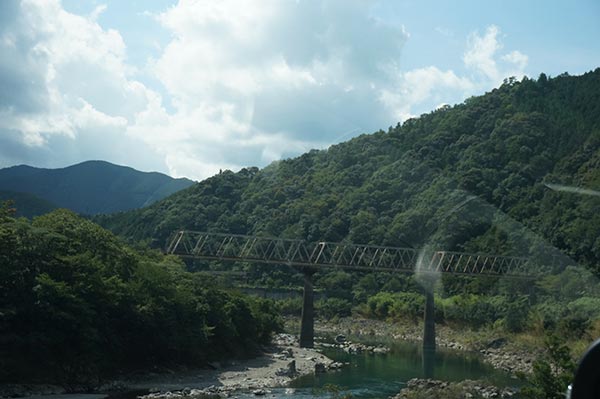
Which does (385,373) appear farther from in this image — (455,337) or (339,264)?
(455,337)

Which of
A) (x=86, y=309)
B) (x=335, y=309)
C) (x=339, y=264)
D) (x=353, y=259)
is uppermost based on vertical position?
(x=353, y=259)

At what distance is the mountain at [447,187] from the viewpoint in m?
56.6

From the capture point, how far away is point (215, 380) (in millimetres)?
27047

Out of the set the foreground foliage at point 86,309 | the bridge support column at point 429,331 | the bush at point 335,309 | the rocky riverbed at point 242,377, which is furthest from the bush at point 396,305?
the foreground foliage at point 86,309

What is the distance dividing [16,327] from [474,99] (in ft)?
270

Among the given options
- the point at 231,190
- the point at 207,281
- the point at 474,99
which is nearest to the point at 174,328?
the point at 207,281

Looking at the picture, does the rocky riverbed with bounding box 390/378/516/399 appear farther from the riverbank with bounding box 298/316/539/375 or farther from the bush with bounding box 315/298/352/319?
the bush with bounding box 315/298/352/319

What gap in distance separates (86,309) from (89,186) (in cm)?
17547

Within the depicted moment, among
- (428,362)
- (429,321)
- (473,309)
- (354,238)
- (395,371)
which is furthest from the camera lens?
(354,238)

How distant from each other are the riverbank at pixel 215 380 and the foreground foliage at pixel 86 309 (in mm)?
727

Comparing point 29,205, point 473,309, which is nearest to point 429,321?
point 473,309

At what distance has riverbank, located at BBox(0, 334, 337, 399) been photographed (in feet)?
71.5

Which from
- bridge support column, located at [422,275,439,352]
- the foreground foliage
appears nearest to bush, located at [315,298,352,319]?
bridge support column, located at [422,275,439,352]

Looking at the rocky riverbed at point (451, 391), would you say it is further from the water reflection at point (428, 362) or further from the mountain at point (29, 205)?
the mountain at point (29, 205)
